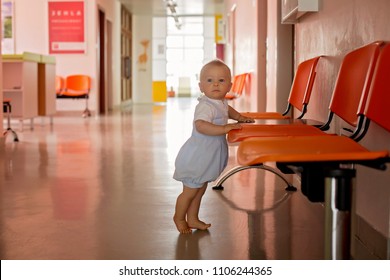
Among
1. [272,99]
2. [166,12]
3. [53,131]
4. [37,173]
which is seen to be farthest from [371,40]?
[166,12]

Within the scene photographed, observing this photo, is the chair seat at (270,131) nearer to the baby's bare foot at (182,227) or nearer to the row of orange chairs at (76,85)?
the baby's bare foot at (182,227)

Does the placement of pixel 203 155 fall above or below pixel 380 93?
below

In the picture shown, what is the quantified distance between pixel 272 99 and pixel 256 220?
340 centimetres

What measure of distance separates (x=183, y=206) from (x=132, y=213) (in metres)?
0.55

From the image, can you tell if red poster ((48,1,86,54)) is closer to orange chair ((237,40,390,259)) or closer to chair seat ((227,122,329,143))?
chair seat ((227,122,329,143))

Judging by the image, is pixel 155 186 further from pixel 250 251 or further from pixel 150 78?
pixel 150 78

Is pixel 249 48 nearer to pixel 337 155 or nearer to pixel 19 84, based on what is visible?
pixel 19 84

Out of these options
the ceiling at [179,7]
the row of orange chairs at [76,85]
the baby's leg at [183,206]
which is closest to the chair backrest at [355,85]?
the baby's leg at [183,206]

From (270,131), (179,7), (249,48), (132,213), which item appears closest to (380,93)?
(270,131)

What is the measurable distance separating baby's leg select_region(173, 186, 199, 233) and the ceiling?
49.7 ft

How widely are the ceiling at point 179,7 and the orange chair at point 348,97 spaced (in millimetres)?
15055

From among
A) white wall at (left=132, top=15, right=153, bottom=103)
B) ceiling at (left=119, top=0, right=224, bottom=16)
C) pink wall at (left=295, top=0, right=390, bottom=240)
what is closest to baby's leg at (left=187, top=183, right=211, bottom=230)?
pink wall at (left=295, top=0, right=390, bottom=240)

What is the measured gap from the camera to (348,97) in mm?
2541

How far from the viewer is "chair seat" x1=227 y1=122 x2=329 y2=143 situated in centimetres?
258
